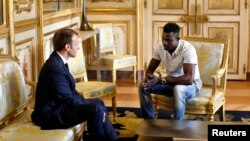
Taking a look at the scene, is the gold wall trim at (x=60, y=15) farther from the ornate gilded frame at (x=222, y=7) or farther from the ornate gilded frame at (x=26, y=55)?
the ornate gilded frame at (x=222, y=7)

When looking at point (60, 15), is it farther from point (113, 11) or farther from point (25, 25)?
point (113, 11)

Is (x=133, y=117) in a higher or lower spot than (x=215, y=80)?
lower

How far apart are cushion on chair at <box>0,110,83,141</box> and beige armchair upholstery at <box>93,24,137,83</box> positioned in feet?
9.42

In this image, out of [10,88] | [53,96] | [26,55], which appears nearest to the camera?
[53,96]

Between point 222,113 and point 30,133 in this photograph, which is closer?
point 30,133

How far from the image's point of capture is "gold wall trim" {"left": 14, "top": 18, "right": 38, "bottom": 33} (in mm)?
4488

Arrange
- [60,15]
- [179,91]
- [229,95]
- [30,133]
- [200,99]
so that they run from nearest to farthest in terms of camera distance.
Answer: [30,133]
[179,91]
[200,99]
[60,15]
[229,95]

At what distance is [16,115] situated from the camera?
144 inches

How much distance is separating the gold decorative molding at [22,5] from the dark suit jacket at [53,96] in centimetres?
126

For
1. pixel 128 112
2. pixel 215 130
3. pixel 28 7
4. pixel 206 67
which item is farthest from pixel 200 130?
pixel 28 7

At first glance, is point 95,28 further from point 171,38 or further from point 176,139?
point 176,139

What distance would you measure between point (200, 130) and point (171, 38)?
3.35ft

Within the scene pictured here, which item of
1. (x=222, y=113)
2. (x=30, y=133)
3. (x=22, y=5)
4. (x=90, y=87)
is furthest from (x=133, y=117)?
(x=30, y=133)

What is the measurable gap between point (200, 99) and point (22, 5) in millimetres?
1923
